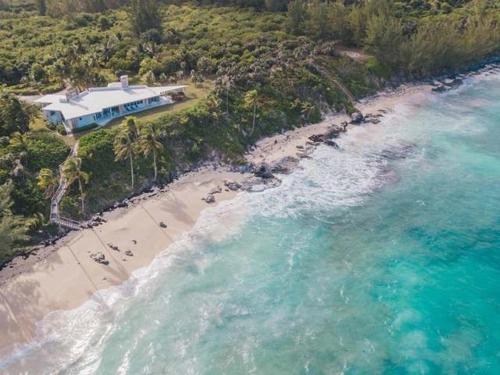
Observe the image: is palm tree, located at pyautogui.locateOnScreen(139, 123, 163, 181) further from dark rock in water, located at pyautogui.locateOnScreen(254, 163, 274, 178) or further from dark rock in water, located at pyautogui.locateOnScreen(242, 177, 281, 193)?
dark rock in water, located at pyautogui.locateOnScreen(254, 163, 274, 178)

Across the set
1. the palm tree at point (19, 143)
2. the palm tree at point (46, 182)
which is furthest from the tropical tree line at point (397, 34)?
the palm tree at point (46, 182)

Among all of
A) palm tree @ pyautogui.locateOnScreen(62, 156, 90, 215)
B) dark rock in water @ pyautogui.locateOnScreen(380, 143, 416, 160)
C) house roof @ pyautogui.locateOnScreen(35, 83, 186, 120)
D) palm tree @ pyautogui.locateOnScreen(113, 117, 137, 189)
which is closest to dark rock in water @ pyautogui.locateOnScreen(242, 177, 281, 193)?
palm tree @ pyautogui.locateOnScreen(113, 117, 137, 189)

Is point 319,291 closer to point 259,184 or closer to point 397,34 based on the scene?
point 259,184

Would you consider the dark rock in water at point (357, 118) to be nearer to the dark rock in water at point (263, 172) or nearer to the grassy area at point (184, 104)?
the dark rock in water at point (263, 172)

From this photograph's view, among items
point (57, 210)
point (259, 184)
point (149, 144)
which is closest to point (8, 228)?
point (57, 210)

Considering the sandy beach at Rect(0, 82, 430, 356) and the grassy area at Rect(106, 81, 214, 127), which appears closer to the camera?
the sandy beach at Rect(0, 82, 430, 356)

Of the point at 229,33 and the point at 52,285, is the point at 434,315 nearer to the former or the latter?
the point at 52,285

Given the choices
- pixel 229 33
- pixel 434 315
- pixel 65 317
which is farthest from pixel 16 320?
pixel 229 33
